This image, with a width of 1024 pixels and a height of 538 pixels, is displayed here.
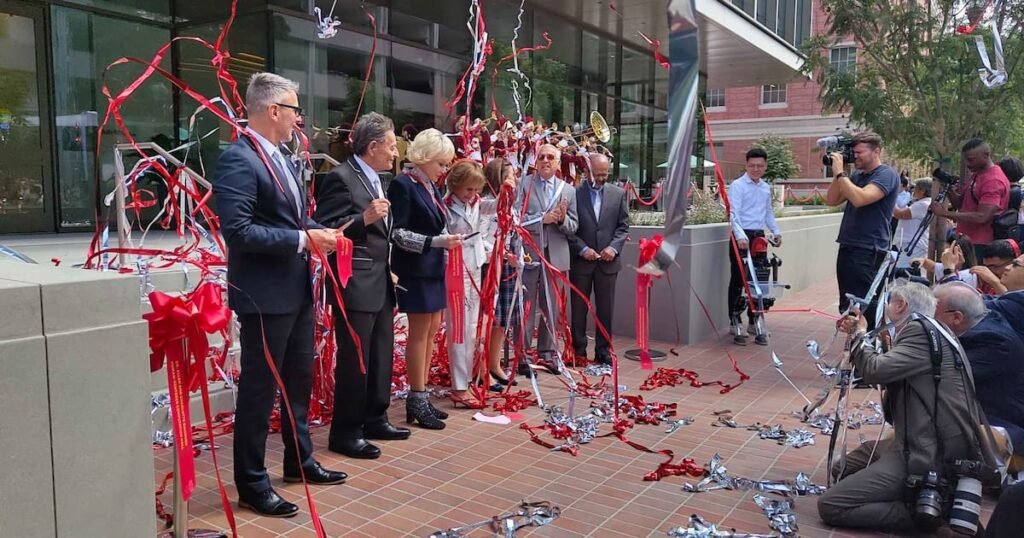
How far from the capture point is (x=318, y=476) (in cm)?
380

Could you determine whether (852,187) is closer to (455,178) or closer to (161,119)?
(455,178)

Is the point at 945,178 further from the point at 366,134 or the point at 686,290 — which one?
the point at 366,134

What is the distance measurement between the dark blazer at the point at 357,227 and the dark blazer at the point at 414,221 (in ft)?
1.52

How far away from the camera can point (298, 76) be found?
380 inches

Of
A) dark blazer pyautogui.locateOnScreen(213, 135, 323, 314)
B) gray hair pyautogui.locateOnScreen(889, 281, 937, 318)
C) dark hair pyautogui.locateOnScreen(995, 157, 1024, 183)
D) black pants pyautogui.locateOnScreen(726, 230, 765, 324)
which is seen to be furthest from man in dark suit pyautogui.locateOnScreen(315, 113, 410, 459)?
dark hair pyautogui.locateOnScreen(995, 157, 1024, 183)

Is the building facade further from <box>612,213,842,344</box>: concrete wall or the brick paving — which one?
the brick paving

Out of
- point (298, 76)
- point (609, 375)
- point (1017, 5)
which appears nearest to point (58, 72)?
point (298, 76)

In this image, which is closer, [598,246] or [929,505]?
[929,505]

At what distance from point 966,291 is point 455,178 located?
9.53 ft

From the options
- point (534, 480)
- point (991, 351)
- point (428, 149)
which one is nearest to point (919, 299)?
point (991, 351)

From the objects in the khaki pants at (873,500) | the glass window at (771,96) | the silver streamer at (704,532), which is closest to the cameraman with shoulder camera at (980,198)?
the khaki pants at (873,500)

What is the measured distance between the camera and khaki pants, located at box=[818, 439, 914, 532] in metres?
3.39

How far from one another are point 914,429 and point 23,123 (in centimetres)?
893

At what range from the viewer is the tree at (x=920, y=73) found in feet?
26.6
